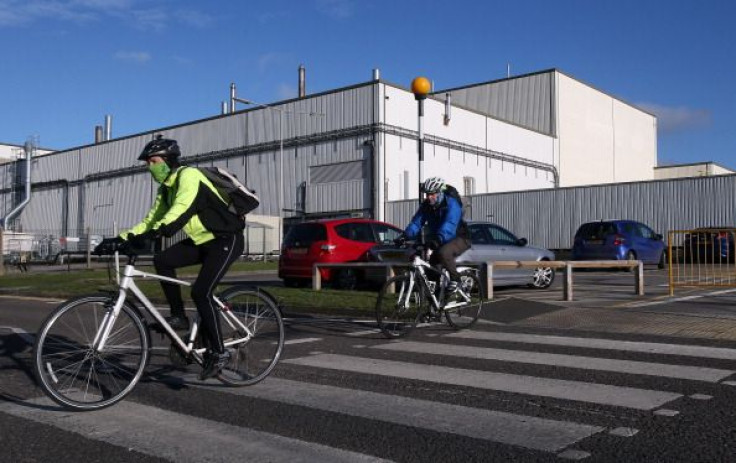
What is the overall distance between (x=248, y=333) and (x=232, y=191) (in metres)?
1.13

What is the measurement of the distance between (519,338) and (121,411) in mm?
4875

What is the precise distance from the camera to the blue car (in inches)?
888

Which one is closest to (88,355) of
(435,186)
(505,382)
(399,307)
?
(505,382)

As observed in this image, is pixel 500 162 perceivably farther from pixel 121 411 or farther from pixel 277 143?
pixel 121 411

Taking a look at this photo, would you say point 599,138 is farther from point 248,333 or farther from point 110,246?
point 110,246

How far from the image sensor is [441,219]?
888 cm

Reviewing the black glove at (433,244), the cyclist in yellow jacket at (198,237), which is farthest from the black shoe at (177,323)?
the black glove at (433,244)

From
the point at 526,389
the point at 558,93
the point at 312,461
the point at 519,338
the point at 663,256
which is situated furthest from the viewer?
the point at 558,93

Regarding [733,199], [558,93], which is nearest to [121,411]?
[733,199]

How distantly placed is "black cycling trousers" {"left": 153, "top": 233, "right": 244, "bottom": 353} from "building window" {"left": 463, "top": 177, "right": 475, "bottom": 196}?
4099 cm

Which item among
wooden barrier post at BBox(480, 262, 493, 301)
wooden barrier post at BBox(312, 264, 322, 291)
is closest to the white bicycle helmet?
wooden barrier post at BBox(480, 262, 493, 301)

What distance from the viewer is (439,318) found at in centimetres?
879

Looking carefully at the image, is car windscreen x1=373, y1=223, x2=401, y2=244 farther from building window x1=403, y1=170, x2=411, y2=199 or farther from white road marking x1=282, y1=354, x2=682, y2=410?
building window x1=403, y1=170, x2=411, y2=199

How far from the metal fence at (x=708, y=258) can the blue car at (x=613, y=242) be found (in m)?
6.64
